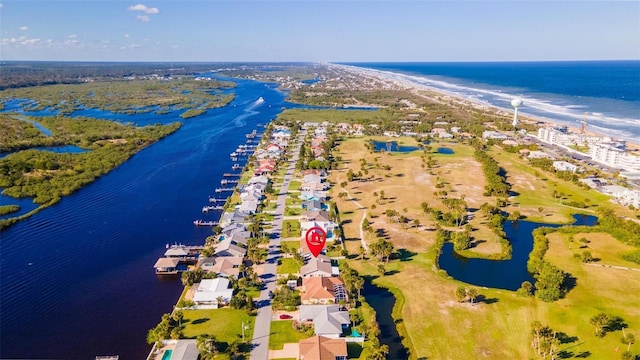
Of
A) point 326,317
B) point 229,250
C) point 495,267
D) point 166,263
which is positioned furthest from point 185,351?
point 495,267

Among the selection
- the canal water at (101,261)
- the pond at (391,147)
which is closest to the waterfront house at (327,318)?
the canal water at (101,261)

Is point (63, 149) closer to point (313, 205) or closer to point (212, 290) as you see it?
point (313, 205)

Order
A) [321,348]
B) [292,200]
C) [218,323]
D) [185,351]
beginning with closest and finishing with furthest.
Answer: [321,348]
[185,351]
[218,323]
[292,200]

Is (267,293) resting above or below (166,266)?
below

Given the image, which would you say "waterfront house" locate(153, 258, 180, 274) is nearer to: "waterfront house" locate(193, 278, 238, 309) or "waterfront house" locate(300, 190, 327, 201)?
"waterfront house" locate(193, 278, 238, 309)

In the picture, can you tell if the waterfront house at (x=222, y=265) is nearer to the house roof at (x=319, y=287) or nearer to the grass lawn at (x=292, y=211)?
the house roof at (x=319, y=287)

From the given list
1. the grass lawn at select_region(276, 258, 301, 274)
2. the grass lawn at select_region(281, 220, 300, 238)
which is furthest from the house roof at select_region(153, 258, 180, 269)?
the grass lawn at select_region(281, 220, 300, 238)

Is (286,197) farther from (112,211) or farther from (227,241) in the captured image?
(112,211)
